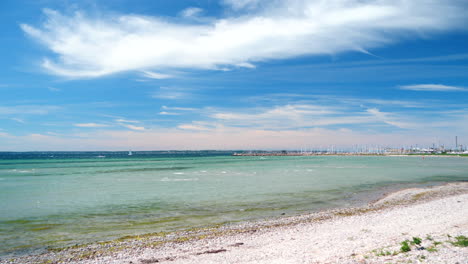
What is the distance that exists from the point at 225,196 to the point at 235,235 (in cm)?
1281

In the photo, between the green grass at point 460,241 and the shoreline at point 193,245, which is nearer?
the green grass at point 460,241

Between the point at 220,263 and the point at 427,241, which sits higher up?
the point at 427,241

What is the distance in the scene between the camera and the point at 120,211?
69.4ft

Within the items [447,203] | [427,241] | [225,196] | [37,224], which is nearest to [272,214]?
[225,196]

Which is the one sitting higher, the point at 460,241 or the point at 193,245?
the point at 460,241

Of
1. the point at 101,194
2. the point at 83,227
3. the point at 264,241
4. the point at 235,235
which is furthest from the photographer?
the point at 101,194

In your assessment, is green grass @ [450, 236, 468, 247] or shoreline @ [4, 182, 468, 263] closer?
green grass @ [450, 236, 468, 247]

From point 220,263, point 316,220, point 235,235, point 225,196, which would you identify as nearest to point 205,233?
point 235,235

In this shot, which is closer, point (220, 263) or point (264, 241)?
point (220, 263)

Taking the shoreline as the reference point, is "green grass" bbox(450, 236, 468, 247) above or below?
above

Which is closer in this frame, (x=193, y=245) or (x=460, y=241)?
(x=460, y=241)

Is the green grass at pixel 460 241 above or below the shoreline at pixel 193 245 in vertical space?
above

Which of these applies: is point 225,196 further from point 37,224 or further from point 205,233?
point 37,224

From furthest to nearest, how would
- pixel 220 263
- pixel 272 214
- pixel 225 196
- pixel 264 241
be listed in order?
pixel 225 196
pixel 272 214
pixel 264 241
pixel 220 263
